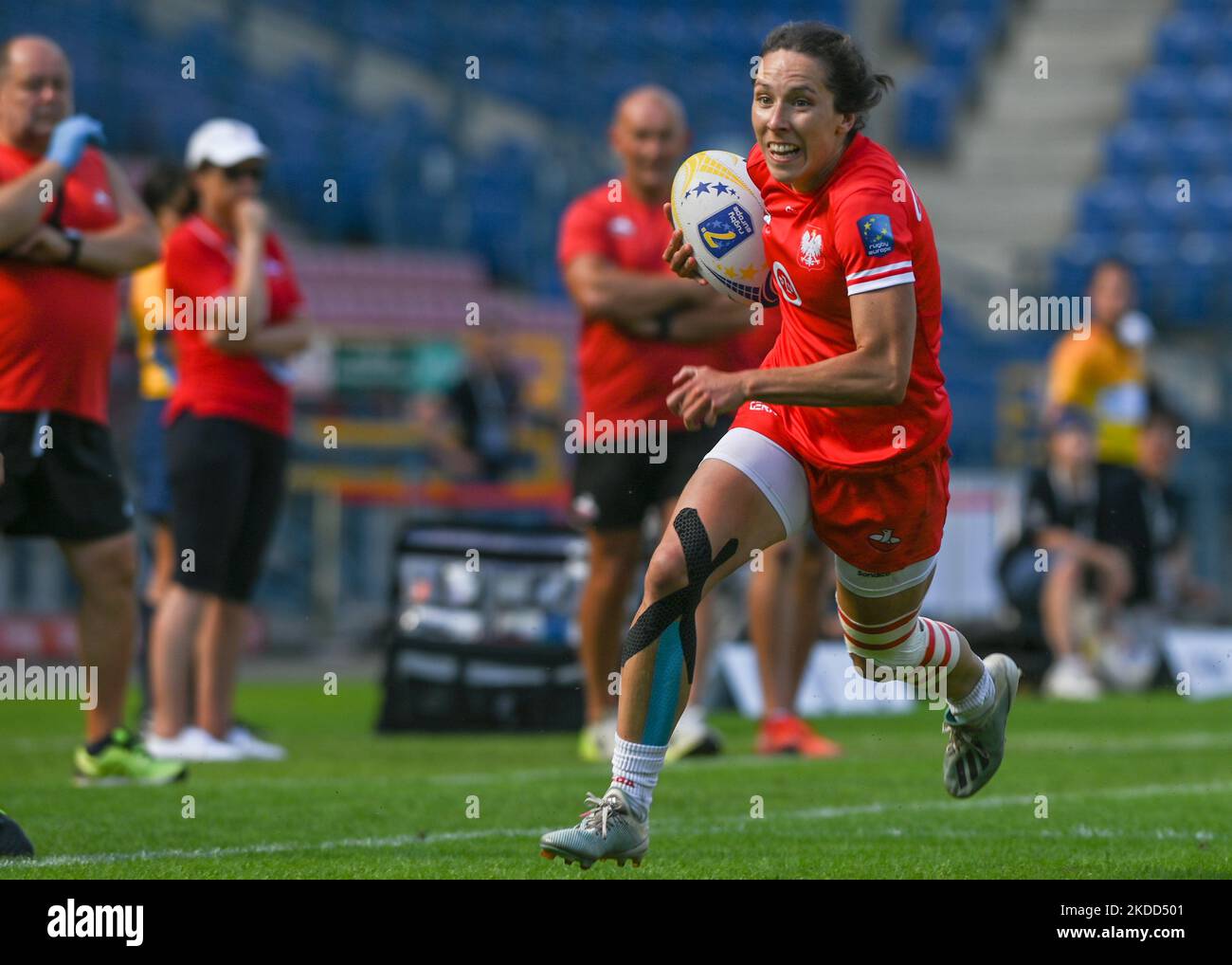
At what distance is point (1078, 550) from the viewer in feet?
43.9

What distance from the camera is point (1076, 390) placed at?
13.0 metres

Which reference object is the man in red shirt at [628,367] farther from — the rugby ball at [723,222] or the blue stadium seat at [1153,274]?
the blue stadium seat at [1153,274]

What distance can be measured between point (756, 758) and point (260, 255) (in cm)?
306

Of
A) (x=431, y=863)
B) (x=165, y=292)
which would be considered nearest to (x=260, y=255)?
(x=165, y=292)

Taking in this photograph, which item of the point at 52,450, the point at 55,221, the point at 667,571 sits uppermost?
the point at 55,221

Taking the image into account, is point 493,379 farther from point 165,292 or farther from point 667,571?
point 667,571

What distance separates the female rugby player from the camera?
504 centimetres

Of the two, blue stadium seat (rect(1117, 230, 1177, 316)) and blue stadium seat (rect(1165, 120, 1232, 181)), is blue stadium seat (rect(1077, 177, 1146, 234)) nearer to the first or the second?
blue stadium seat (rect(1165, 120, 1232, 181))

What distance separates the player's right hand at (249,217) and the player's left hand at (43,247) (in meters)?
1.96

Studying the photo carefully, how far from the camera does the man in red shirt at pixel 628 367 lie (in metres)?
8.55

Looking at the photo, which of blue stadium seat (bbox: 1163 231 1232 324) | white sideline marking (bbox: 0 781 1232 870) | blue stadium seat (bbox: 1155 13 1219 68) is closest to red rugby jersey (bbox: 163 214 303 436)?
white sideline marking (bbox: 0 781 1232 870)

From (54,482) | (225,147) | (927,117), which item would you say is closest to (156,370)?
(225,147)

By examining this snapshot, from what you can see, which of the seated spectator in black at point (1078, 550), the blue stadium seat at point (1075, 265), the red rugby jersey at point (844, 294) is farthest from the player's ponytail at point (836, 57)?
the blue stadium seat at point (1075, 265)

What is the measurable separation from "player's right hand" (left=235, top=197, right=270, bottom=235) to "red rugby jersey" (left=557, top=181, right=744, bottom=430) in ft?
4.35
